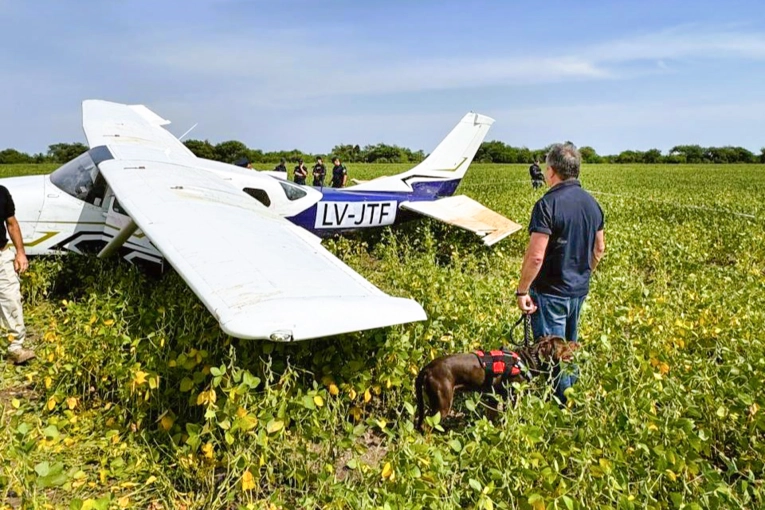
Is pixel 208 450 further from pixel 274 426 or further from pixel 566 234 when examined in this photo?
pixel 566 234

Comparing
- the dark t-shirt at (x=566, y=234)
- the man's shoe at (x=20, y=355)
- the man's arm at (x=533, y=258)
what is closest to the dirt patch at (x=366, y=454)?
the man's arm at (x=533, y=258)

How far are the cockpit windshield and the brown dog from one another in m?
5.02

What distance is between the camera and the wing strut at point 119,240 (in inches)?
234

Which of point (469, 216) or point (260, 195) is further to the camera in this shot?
point (469, 216)

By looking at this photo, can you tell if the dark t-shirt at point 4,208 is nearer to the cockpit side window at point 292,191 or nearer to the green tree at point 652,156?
the cockpit side window at point 292,191

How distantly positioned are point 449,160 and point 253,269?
7.88 m

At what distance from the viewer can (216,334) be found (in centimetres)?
370

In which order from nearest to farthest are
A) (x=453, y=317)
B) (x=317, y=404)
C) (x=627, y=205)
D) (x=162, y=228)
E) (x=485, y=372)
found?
1. (x=317, y=404)
2. (x=485, y=372)
3. (x=162, y=228)
4. (x=453, y=317)
5. (x=627, y=205)

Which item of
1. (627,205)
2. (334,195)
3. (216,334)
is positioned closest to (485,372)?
(216,334)

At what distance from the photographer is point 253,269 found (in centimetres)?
357

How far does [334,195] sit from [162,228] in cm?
463

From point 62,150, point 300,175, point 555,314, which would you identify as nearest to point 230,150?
point 62,150

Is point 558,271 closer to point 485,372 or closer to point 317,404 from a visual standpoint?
point 485,372

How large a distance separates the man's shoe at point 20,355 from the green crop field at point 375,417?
0.35 ft
